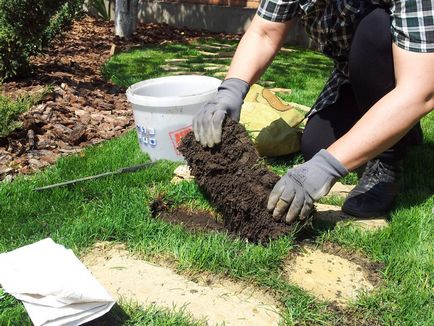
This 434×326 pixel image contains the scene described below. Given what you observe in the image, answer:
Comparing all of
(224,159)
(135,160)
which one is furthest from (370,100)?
(135,160)

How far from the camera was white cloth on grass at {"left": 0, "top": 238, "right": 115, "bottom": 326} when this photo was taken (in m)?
1.56

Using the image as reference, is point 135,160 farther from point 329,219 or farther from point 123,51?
point 123,51

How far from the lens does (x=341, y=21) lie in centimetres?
248

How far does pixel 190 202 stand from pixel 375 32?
121cm

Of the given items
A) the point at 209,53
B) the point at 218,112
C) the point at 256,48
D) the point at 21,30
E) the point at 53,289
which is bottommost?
the point at 209,53

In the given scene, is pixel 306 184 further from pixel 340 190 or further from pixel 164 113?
pixel 164 113

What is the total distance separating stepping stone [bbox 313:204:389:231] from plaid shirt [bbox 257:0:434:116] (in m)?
0.70

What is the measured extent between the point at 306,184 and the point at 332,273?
15.1 inches

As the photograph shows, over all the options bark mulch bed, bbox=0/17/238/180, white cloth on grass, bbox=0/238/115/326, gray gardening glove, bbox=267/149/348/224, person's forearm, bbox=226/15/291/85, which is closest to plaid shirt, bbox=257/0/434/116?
person's forearm, bbox=226/15/291/85

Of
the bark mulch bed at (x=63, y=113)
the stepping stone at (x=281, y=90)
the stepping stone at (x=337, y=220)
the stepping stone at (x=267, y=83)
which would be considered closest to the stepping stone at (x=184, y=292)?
the stepping stone at (x=337, y=220)

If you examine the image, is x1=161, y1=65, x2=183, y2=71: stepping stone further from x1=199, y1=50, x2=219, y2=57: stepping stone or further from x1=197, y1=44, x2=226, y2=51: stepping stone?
x1=197, y1=44, x2=226, y2=51: stepping stone

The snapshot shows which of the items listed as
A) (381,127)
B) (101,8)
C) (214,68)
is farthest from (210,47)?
(381,127)

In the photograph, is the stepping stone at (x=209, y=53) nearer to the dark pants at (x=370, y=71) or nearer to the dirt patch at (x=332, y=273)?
the dark pants at (x=370, y=71)

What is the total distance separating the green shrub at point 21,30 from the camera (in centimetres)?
453
